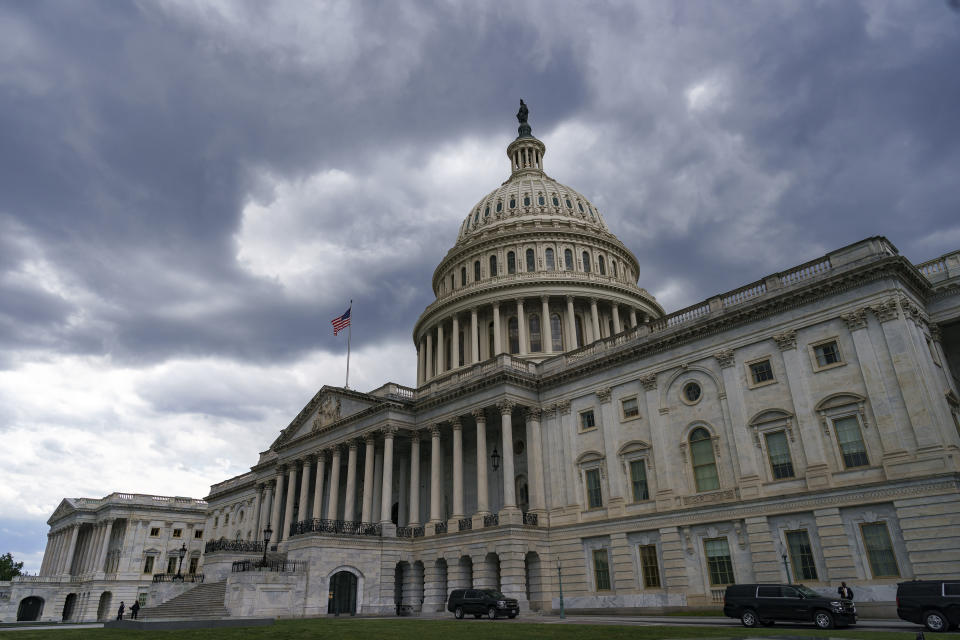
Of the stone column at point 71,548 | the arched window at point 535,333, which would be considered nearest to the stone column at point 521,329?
the arched window at point 535,333

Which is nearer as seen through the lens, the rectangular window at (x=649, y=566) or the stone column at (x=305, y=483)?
the rectangular window at (x=649, y=566)

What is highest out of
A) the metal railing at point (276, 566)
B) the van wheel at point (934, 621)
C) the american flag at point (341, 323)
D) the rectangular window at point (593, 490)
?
the american flag at point (341, 323)

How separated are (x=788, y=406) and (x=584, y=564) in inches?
593

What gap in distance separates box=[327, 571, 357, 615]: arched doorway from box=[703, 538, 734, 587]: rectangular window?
22.3 m

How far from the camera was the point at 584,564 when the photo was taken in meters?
38.1

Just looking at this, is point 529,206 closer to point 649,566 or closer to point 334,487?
point 334,487

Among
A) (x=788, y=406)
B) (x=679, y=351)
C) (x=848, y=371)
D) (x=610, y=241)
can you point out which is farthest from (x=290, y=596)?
(x=610, y=241)

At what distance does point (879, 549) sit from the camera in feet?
89.6

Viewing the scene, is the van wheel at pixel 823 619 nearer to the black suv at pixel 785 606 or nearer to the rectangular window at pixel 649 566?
the black suv at pixel 785 606

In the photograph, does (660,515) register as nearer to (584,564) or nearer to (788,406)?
(584,564)

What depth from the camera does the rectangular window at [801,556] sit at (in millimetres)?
29127

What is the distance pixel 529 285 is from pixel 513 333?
5.09m

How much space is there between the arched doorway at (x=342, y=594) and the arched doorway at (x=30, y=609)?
67804 mm

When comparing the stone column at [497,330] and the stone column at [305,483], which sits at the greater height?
the stone column at [497,330]
